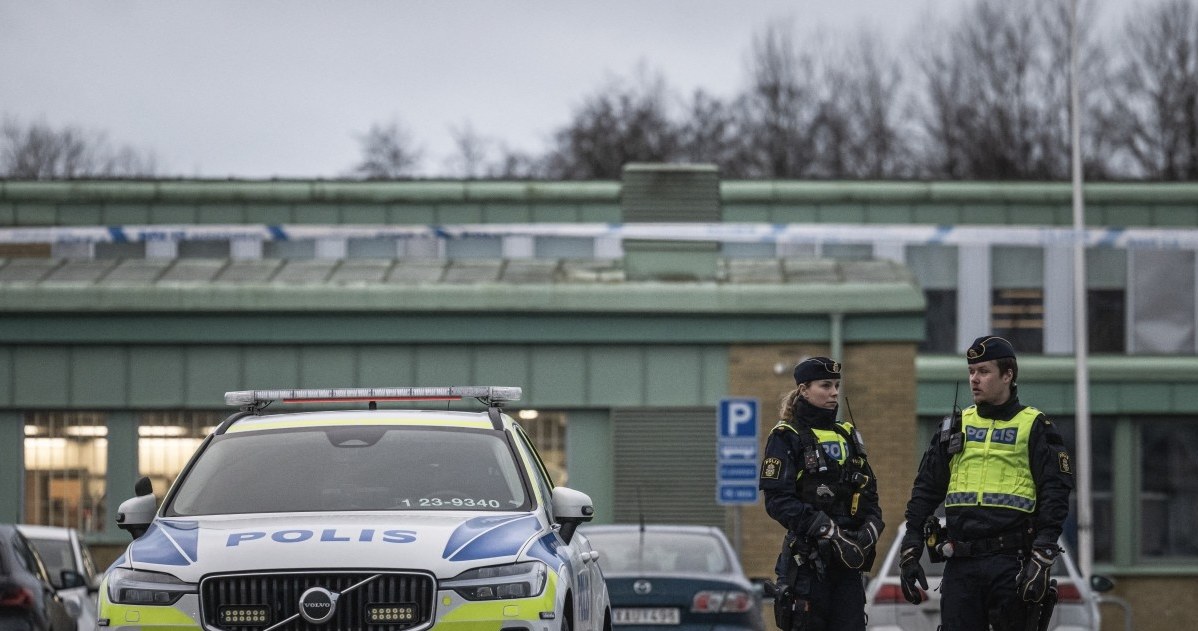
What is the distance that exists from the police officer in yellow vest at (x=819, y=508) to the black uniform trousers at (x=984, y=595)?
607 millimetres

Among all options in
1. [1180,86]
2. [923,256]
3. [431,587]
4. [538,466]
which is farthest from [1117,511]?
[1180,86]

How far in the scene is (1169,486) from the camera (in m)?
26.2

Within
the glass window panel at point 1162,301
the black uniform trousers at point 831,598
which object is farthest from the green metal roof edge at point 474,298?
the black uniform trousers at point 831,598

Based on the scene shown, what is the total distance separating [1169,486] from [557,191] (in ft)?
31.2

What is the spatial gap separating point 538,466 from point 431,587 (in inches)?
82.1

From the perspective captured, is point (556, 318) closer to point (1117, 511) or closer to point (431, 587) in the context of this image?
point (1117, 511)

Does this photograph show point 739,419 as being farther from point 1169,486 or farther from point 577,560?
point 577,560

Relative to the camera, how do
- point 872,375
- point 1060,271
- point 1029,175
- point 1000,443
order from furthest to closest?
point 1029,175
point 1060,271
point 872,375
point 1000,443

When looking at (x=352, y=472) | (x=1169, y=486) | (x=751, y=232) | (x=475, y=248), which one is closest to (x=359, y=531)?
(x=352, y=472)

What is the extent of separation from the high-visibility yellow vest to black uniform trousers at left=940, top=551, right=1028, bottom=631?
25 centimetres

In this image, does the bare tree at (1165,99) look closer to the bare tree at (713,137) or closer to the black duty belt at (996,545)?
the bare tree at (713,137)

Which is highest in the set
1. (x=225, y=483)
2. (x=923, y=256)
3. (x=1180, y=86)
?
(x=1180, y=86)

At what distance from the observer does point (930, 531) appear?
9.09 m

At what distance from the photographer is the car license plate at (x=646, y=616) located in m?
13.5
